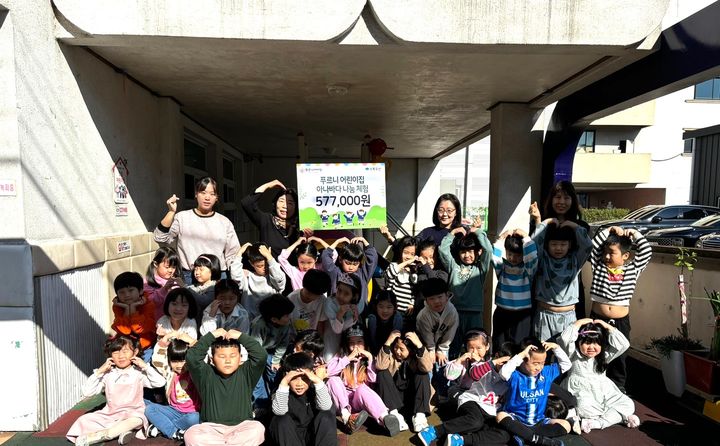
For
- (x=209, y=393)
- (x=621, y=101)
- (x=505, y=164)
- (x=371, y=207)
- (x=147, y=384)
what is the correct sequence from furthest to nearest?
(x=505, y=164) → (x=371, y=207) → (x=621, y=101) → (x=147, y=384) → (x=209, y=393)

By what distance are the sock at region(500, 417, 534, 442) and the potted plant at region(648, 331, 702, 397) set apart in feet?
5.66

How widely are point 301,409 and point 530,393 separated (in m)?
1.68

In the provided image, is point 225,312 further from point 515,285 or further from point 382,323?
point 515,285

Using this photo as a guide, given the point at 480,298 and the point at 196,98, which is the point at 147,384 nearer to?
the point at 480,298

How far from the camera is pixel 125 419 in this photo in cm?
292

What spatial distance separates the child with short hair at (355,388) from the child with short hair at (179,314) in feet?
3.89

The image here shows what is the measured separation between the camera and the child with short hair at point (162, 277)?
138 inches

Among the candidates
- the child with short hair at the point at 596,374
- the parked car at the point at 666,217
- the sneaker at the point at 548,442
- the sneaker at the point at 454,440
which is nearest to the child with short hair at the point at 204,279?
the sneaker at the point at 454,440

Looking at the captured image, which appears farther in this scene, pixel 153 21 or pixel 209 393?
pixel 153 21

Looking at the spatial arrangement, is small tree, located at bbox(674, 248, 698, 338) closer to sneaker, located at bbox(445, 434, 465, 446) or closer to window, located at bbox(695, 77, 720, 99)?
sneaker, located at bbox(445, 434, 465, 446)

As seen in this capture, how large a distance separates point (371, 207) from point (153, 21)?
2.58m

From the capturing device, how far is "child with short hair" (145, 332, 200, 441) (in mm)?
2920

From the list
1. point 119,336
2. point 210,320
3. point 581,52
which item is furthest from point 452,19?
point 119,336

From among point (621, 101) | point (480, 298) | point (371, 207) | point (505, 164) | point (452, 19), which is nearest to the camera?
point (452, 19)
